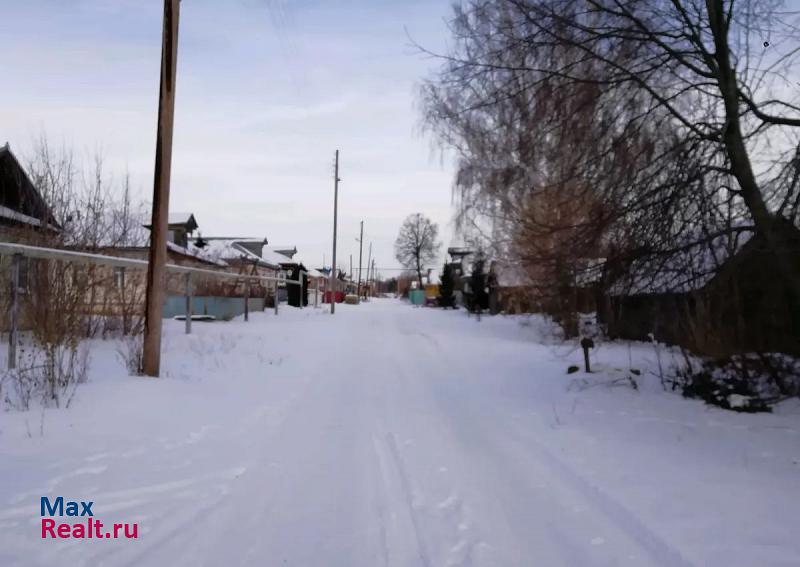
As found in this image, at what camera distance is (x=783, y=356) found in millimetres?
5926

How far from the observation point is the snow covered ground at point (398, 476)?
107 inches

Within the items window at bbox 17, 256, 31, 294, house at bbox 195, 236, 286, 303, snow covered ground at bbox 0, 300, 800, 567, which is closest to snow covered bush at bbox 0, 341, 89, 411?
snow covered ground at bbox 0, 300, 800, 567

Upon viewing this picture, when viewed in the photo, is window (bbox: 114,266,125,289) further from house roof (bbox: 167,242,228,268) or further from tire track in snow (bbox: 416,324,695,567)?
house roof (bbox: 167,242,228,268)

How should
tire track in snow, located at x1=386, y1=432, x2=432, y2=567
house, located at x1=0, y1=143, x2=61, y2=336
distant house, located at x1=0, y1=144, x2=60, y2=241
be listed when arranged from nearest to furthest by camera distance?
tire track in snow, located at x1=386, y1=432, x2=432, y2=567
house, located at x1=0, y1=143, x2=61, y2=336
distant house, located at x1=0, y1=144, x2=60, y2=241

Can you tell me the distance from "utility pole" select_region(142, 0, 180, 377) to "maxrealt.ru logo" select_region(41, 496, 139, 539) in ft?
12.1

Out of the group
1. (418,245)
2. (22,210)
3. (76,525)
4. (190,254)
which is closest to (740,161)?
(76,525)

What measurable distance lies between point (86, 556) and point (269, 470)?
1381 mm

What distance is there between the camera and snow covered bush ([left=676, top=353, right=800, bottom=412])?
5.83 metres

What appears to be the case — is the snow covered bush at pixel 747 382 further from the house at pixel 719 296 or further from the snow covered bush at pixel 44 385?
the snow covered bush at pixel 44 385

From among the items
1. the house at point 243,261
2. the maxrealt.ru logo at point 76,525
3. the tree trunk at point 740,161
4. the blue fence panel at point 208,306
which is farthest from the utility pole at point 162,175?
the house at point 243,261

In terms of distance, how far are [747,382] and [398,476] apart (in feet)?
16.0

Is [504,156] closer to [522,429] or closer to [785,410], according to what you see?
[522,429]

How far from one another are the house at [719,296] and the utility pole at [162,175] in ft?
18.8

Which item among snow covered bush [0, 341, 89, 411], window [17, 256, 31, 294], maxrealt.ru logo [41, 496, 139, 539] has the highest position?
window [17, 256, 31, 294]
